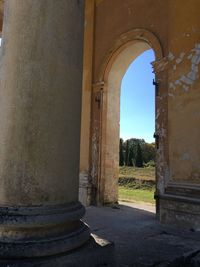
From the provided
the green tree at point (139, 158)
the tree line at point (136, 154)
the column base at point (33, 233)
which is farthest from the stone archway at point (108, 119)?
the green tree at point (139, 158)

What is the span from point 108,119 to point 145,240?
4.04m

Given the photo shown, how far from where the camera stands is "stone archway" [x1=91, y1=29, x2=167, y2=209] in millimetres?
6906

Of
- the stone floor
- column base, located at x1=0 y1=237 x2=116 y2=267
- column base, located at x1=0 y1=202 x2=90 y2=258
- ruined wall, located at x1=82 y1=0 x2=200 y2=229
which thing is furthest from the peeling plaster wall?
column base, located at x1=0 y1=202 x2=90 y2=258

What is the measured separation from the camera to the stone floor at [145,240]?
276 centimetres

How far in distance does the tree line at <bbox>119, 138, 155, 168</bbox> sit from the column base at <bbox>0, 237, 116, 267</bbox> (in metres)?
20.3

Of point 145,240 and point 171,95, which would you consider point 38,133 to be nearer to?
point 145,240

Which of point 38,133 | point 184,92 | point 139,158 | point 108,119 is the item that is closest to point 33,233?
point 38,133

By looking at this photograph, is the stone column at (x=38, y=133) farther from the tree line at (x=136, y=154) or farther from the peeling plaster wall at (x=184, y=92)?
the tree line at (x=136, y=154)

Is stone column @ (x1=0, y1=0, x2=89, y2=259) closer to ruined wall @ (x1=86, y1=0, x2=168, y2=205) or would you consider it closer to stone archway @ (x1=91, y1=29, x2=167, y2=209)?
ruined wall @ (x1=86, y1=0, x2=168, y2=205)

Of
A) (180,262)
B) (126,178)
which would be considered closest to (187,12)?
(180,262)

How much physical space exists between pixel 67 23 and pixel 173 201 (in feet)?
11.6

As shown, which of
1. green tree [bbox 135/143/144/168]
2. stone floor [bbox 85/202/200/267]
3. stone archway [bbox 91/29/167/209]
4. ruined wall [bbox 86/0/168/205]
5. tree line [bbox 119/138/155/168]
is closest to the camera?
stone floor [bbox 85/202/200/267]

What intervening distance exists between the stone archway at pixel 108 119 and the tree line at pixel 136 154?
50.2ft

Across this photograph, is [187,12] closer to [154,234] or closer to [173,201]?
[173,201]
